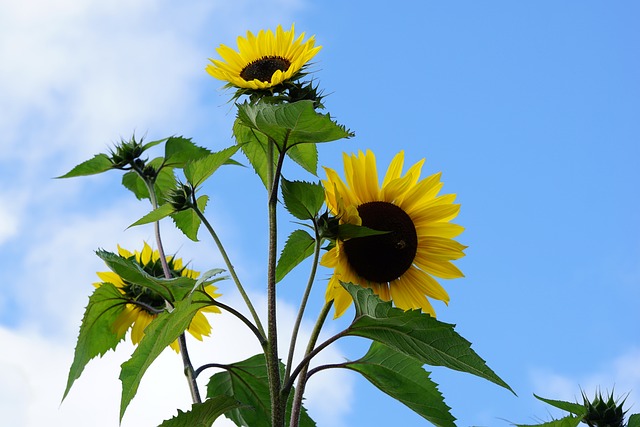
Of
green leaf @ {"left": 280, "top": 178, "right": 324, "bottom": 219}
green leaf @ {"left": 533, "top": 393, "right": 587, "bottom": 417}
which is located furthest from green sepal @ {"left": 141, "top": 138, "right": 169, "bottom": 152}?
green leaf @ {"left": 533, "top": 393, "right": 587, "bottom": 417}

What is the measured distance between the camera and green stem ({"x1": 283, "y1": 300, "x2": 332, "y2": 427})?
5.42 feet

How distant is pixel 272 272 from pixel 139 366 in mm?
320

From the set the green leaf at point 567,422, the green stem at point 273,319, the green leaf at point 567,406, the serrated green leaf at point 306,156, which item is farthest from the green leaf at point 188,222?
the green leaf at point 567,422

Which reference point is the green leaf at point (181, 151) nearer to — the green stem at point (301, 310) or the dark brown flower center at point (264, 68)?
the dark brown flower center at point (264, 68)

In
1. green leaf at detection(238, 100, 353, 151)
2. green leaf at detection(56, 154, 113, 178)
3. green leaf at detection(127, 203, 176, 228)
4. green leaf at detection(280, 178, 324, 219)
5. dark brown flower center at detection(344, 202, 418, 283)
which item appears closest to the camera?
green leaf at detection(238, 100, 353, 151)

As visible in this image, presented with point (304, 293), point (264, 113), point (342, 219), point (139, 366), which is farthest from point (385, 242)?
point (139, 366)

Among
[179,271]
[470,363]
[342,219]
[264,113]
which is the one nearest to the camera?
[470,363]

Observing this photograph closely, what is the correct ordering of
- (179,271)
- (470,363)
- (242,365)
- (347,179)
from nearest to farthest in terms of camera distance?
1. (470,363)
2. (347,179)
3. (242,365)
4. (179,271)

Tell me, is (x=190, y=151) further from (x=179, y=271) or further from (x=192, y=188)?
(x=192, y=188)

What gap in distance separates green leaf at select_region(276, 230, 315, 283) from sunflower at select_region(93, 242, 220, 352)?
0.48m

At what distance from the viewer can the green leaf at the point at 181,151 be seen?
2512 millimetres

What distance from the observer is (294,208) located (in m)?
1.70

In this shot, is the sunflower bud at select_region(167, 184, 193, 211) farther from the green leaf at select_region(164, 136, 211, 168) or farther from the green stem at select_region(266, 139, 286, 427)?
the green leaf at select_region(164, 136, 211, 168)

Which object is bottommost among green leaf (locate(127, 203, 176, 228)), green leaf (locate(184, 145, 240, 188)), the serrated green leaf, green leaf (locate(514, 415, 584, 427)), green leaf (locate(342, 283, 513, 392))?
green leaf (locate(514, 415, 584, 427))
